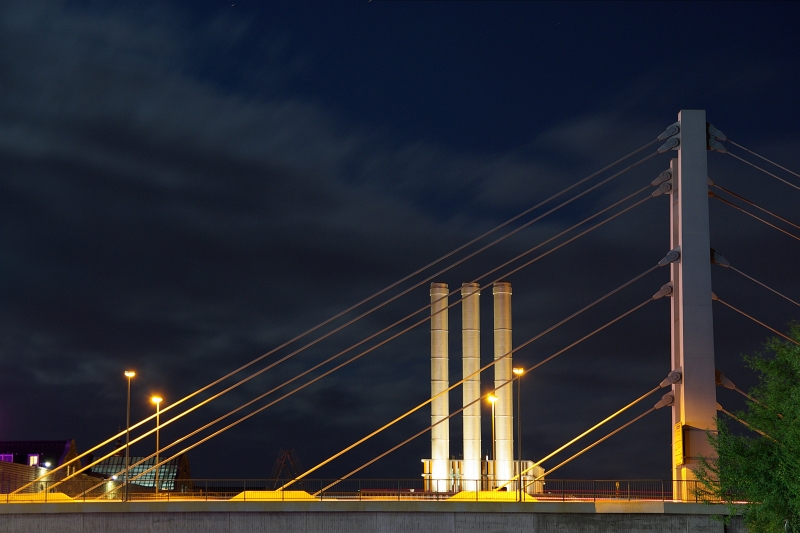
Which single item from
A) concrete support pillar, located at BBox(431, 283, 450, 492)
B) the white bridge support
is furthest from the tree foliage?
concrete support pillar, located at BBox(431, 283, 450, 492)

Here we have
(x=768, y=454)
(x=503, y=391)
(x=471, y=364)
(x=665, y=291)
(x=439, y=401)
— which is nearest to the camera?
(x=768, y=454)

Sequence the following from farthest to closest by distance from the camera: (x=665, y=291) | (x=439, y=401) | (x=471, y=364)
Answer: (x=471, y=364) → (x=439, y=401) → (x=665, y=291)

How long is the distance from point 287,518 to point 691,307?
59.3ft

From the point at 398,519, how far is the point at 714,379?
13.7 m

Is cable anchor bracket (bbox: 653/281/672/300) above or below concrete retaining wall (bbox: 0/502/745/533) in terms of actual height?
above

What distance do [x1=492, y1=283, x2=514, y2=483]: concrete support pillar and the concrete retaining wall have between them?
150ft

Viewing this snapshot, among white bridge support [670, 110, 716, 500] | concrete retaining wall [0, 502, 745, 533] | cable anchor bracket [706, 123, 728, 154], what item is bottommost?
concrete retaining wall [0, 502, 745, 533]

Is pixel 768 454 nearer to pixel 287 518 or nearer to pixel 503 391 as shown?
pixel 287 518

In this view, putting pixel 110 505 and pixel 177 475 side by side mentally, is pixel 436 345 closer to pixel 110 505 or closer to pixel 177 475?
pixel 110 505

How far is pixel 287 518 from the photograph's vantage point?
42500mm

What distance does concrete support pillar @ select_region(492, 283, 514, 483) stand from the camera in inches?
3467

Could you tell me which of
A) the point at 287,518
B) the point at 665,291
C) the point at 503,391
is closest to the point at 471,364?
the point at 503,391

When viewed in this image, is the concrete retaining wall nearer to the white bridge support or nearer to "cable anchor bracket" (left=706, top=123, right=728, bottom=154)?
the white bridge support


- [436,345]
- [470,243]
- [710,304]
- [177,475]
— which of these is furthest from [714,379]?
[177,475]
